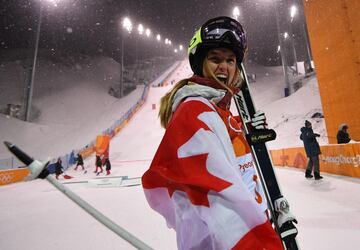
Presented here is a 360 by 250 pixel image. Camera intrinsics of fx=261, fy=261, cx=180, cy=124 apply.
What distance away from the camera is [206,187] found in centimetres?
96

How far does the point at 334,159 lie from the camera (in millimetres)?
9086

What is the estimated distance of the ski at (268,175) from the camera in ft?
5.18

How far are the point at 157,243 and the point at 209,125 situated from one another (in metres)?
3.23

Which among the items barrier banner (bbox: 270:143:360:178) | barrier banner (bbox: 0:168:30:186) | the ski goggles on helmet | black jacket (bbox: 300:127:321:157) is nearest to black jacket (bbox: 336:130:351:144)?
barrier banner (bbox: 270:143:360:178)

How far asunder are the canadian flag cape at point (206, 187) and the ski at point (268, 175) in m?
0.68

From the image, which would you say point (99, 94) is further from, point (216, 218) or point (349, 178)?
point (216, 218)

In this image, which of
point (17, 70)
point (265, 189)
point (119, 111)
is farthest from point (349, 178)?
point (17, 70)

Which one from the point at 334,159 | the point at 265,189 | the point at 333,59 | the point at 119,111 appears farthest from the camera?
the point at 119,111

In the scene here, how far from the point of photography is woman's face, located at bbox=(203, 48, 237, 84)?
153 cm

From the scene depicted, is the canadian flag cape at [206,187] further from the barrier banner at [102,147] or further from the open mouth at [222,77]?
the barrier banner at [102,147]

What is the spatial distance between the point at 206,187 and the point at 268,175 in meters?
1.08

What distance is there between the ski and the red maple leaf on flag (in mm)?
688

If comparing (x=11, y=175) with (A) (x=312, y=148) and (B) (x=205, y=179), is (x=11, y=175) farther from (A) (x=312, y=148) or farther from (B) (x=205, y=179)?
(B) (x=205, y=179)

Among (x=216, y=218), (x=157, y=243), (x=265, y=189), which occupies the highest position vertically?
(x=216, y=218)
